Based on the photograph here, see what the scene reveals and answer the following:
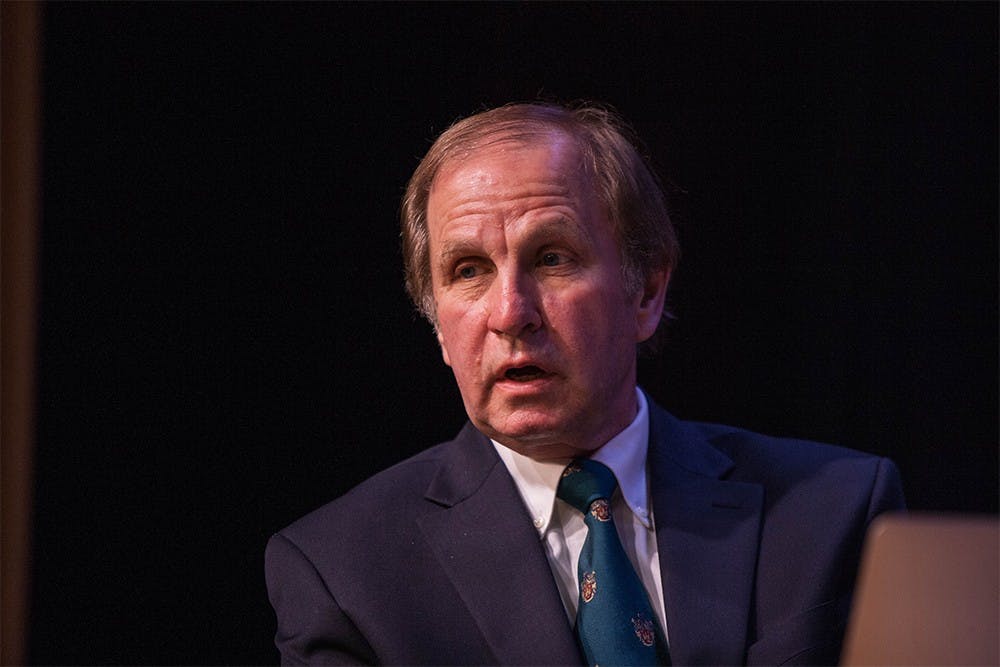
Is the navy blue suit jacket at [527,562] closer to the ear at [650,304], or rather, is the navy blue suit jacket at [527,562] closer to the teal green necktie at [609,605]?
the teal green necktie at [609,605]

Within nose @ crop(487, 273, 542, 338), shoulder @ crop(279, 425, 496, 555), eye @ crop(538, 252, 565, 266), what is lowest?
shoulder @ crop(279, 425, 496, 555)

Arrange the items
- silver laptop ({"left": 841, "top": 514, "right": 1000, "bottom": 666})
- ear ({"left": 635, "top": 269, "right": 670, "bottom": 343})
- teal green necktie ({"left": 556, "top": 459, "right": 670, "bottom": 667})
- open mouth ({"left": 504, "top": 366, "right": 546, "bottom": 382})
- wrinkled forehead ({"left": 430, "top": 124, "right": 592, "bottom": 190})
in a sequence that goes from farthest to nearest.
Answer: ear ({"left": 635, "top": 269, "right": 670, "bottom": 343}) < wrinkled forehead ({"left": 430, "top": 124, "right": 592, "bottom": 190}) < open mouth ({"left": 504, "top": 366, "right": 546, "bottom": 382}) < teal green necktie ({"left": 556, "top": 459, "right": 670, "bottom": 667}) < silver laptop ({"left": 841, "top": 514, "right": 1000, "bottom": 666})

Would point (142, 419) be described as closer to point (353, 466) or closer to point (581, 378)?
point (353, 466)

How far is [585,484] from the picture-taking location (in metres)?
2.00

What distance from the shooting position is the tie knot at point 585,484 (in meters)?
1.99

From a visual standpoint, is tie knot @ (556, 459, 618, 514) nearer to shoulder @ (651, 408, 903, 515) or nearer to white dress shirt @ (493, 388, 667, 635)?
white dress shirt @ (493, 388, 667, 635)

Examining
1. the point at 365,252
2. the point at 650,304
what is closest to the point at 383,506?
the point at 365,252

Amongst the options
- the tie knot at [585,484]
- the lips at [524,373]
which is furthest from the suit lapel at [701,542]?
the lips at [524,373]

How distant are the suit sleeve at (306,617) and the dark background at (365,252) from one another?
0.90 feet

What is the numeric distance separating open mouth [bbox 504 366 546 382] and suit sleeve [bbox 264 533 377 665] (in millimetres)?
519

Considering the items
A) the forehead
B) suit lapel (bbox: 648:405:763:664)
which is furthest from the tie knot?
the forehead

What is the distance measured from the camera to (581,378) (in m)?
1.95

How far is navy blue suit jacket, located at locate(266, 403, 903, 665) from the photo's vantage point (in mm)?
1855

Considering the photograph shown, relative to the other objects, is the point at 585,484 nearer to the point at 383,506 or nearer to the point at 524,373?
the point at 524,373
